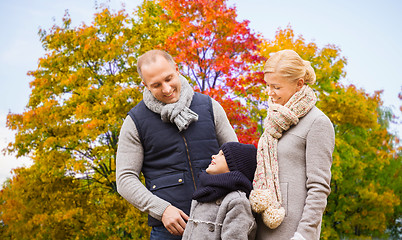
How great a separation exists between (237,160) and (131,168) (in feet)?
3.54

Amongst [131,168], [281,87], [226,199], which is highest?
[281,87]

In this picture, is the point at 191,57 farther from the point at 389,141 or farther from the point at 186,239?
the point at 389,141

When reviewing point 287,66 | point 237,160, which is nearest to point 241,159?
point 237,160

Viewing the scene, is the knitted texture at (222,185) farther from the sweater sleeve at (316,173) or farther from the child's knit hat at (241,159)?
the sweater sleeve at (316,173)

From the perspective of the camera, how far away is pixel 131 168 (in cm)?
354

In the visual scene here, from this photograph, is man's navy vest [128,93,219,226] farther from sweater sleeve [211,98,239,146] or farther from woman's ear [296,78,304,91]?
woman's ear [296,78,304,91]

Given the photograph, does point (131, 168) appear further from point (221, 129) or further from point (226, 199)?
point (226, 199)

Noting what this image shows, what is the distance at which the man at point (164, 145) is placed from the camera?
11.1 ft

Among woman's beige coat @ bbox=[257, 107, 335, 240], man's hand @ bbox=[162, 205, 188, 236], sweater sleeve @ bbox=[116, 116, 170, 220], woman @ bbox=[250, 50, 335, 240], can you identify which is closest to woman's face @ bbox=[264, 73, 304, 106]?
woman @ bbox=[250, 50, 335, 240]

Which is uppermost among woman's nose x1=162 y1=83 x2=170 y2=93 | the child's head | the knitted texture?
woman's nose x1=162 y1=83 x2=170 y2=93

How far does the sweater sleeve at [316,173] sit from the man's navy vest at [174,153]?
111 centimetres

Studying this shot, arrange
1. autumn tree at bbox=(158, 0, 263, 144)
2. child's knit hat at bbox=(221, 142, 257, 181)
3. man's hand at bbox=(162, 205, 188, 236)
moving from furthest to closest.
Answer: autumn tree at bbox=(158, 0, 263, 144) → man's hand at bbox=(162, 205, 188, 236) → child's knit hat at bbox=(221, 142, 257, 181)

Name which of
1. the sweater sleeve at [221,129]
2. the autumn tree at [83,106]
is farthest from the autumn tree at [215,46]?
the sweater sleeve at [221,129]

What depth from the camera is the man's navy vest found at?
3.39 metres
